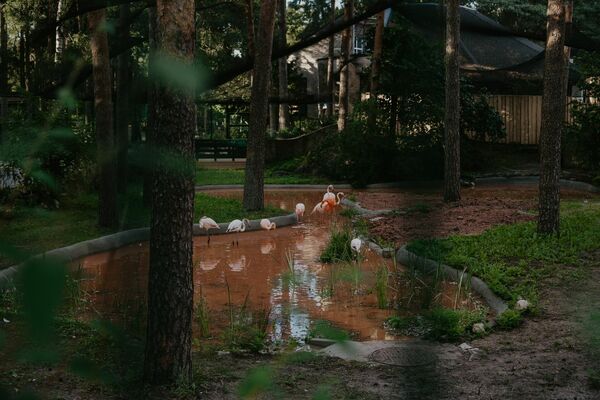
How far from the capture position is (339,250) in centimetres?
1057

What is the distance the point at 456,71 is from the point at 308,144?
12.4 metres

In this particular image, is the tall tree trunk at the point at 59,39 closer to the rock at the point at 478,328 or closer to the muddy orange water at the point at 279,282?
the muddy orange water at the point at 279,282

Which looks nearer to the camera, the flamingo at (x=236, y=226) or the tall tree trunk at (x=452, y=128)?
the flamingo at (x=236, y=226)

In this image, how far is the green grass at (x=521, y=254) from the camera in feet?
26.9

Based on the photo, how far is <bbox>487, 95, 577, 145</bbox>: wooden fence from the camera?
25297 mm

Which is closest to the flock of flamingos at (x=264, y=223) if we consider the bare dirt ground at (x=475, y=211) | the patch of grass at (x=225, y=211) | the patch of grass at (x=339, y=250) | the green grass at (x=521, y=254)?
the patch of grass at (x=339, y=250)

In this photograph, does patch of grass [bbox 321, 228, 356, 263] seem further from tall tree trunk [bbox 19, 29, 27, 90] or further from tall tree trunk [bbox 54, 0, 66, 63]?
tall tree trunk [bbox 19, 29, 27, 90]

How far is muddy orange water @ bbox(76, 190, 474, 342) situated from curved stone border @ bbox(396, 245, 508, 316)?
0.85 feet

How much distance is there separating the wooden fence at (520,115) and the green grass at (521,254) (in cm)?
1409

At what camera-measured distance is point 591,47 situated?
6.18ft

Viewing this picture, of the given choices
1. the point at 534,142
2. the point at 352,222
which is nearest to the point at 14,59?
the point at 352,222

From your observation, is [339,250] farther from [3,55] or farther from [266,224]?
[3,55]

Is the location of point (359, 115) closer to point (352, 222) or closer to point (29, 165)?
point (352, 222)

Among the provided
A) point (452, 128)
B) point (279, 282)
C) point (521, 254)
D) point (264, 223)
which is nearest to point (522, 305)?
point (521, 254)
